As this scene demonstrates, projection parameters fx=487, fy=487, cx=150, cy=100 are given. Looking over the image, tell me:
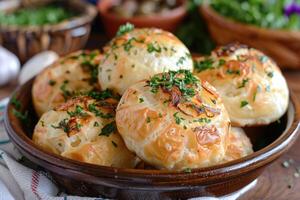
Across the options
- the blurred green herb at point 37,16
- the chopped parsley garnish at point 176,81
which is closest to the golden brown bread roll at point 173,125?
the chopped parsley garnish at point 176,81

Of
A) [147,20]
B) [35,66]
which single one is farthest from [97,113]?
[147,20]

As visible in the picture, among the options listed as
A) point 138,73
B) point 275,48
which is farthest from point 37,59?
point 275,48

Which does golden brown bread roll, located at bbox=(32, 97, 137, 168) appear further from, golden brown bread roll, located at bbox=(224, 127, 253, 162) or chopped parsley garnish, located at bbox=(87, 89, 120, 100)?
golden brown bread roll, located at bbox=(224, 127, 253, 162)

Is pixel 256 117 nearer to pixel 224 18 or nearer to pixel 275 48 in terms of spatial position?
pixel 275 48

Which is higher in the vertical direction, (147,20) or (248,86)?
(248,86)

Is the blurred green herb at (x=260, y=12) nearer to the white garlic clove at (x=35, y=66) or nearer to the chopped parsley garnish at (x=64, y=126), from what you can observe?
the white garlic clove at (x=35, y=66)

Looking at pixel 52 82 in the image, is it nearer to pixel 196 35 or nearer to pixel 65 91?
pixel 65 91
